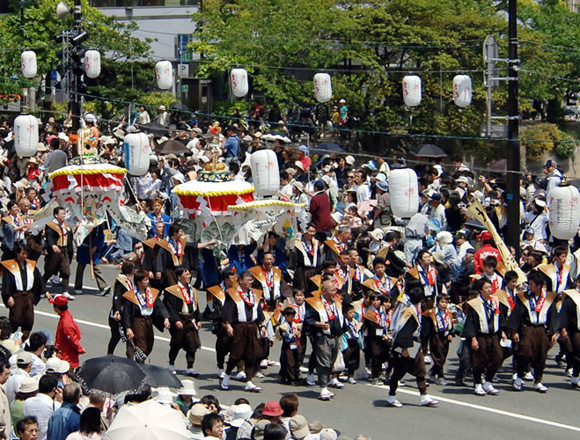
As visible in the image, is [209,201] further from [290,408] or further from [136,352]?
[290,408]

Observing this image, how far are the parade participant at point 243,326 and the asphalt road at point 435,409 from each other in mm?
315

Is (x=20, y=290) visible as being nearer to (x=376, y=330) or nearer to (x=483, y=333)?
(x=376, y=330)

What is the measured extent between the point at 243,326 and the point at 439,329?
262cm

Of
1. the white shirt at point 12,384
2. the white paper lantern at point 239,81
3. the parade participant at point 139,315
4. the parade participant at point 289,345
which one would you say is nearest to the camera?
the white shirt at point 12,384

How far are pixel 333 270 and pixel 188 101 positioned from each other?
22112mm

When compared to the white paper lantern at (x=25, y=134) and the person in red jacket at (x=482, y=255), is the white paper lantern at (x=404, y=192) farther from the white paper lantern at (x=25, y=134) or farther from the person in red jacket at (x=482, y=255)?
the white paper lantern at (x=25, y=134)

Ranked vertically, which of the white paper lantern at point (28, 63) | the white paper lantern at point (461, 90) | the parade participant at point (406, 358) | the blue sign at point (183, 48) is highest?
the blue sign at point (183, 48)

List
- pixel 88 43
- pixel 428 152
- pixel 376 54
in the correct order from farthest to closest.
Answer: pixel 88 43 → pixel 376 54 → pixel 428 152

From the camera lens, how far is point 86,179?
2003 cm

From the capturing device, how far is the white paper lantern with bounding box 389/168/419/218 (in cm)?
1995

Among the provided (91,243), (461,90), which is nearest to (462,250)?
(91,243)

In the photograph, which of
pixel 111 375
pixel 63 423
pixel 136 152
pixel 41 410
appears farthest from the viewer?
pixel 136 152

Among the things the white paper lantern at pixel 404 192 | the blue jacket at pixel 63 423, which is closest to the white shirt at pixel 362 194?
the white paper lantern at pixel 404 192

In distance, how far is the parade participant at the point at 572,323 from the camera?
15.3 metres
